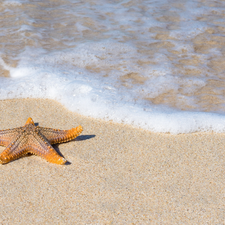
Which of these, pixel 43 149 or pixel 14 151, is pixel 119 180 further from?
pixel 14 151

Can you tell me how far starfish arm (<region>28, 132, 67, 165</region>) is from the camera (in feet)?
9.63

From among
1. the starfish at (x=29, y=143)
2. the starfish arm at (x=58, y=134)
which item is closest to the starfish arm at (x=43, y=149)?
the starfish at (x=29, y=143)

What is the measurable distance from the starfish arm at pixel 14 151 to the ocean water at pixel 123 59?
1.18 metres

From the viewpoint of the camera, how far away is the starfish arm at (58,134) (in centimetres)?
315

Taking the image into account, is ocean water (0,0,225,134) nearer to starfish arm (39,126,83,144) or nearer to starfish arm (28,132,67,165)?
starfish arm (39,126,83,144)

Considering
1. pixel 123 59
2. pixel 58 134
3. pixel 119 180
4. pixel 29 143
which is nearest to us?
pixel 119 180

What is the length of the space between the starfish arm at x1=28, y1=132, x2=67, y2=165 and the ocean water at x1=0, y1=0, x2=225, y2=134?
1.07 m

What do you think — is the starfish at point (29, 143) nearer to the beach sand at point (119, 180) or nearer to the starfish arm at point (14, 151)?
the starfish arm at point (14, 151)

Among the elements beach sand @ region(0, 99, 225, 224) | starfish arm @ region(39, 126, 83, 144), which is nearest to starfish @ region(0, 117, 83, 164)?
starfish arm @ region(39, 126, 83, 144)

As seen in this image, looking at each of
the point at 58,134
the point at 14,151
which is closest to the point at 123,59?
the point at 58,134

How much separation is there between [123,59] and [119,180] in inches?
122

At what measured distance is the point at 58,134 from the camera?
3.21 m

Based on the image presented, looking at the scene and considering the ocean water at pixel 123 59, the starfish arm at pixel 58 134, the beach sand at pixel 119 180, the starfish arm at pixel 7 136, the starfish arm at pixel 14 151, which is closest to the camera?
the beach sand at pixel 119 180

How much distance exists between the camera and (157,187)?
9.23ft
